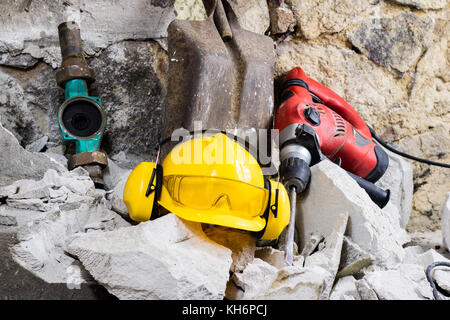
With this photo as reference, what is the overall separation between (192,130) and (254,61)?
1.63 feet

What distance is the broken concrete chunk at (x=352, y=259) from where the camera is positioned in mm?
1361

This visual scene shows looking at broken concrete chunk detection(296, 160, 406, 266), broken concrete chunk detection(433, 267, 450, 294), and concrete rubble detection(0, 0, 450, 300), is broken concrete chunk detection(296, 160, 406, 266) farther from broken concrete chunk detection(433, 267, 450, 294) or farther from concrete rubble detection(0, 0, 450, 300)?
broken concrete chunk detection(433, 267, 450, 294)

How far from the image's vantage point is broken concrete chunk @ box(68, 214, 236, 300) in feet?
3.45

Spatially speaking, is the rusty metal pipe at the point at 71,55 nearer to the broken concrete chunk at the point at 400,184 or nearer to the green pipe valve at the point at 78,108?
the green pipe valve at the point at 78,108

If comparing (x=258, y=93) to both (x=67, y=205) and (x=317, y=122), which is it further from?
(x=67, y=205)

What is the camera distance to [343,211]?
4.94 feet

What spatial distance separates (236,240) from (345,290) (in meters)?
0.35

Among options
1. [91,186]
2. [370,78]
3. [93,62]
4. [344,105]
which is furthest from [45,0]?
[370,78]

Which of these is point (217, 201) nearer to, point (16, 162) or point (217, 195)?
point (217, 195)

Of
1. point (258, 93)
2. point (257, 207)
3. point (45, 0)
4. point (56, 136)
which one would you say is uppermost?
point (45, 0)

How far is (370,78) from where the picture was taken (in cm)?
246

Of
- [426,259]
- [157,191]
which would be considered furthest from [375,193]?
[157,191]

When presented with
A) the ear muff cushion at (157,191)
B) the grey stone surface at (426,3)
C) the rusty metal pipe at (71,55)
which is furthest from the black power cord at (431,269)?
the grey stone surface at (426,3)

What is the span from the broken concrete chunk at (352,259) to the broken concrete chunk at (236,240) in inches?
11.5
